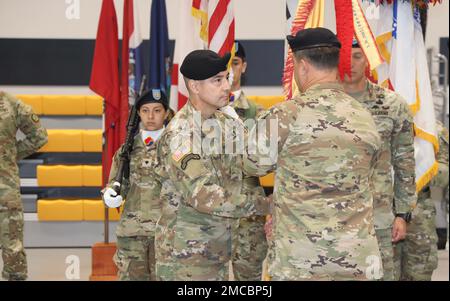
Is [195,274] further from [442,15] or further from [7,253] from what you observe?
[442,15]

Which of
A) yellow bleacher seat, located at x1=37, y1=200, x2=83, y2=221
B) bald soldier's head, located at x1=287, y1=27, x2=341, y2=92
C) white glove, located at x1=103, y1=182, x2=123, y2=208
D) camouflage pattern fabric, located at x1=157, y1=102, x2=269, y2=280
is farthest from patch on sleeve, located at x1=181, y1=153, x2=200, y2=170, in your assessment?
yellow bleacher seat, located at x1=37, y1=200, x2=83, y2=221

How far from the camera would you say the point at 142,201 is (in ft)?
15.1

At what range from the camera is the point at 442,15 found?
8.31 metres

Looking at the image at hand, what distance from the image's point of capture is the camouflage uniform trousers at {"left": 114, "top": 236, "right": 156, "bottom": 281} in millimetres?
4582

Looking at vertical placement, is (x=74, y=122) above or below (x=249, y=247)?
above

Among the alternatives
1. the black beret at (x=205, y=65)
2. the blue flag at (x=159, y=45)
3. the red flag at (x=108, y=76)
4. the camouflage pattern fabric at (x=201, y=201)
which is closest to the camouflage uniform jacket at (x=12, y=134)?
the red flag at (x=108, y=76)

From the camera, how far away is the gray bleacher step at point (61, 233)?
7.71m

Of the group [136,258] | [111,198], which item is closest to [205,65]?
[111,198]

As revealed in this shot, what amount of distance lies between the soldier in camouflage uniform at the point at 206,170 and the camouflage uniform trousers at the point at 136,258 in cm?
142

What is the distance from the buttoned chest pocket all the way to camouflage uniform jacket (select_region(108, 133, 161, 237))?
4.98 feet

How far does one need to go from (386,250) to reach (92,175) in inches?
188

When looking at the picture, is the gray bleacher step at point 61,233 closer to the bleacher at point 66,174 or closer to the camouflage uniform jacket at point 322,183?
the bleacher at point 66,174

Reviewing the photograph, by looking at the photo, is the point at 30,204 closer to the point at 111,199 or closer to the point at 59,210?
the point at 59,210

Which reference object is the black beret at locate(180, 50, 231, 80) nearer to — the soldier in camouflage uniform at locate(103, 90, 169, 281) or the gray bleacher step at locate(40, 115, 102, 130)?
the soldier in camouflage uniform at locate(103, 90, 169, 281)
